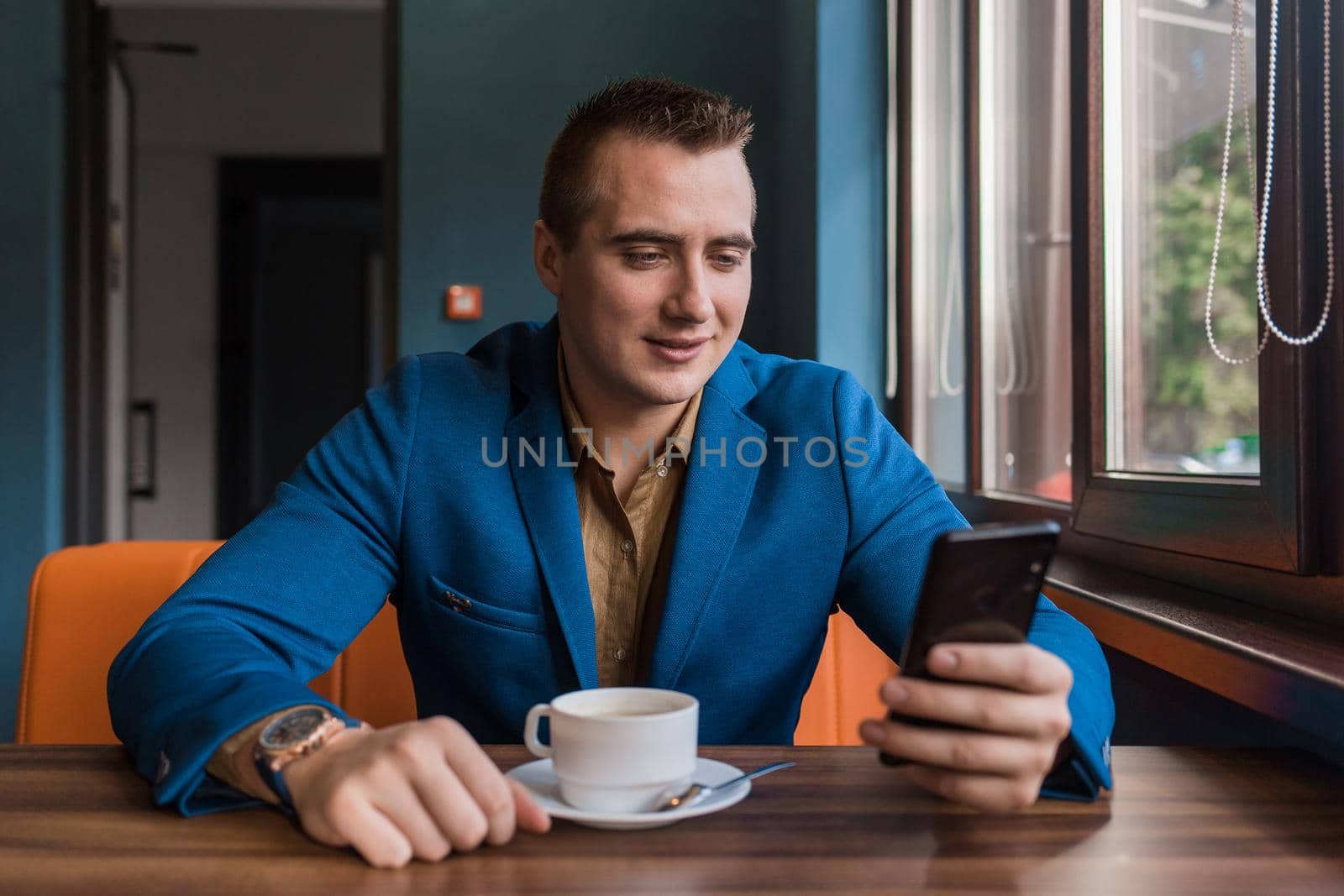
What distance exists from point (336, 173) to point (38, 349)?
3414 mm

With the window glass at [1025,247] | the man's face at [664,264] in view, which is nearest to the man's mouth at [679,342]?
the man's face at [664,264]

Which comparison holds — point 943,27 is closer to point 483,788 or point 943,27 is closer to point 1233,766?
point 1233,766

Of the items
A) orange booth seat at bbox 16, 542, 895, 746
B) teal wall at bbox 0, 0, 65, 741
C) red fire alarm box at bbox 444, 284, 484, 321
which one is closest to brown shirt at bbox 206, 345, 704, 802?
orange booth seat at bbox 16, 542, 895, 746

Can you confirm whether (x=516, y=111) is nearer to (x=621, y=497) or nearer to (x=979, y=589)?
(x=621, y=497)

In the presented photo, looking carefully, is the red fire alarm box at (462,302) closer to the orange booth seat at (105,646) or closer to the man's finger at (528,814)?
the orange booth seat at (105,646)

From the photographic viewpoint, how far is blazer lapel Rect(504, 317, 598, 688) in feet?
3.92

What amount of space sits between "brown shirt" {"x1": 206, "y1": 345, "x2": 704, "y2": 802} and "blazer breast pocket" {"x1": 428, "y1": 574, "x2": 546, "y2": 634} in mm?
69

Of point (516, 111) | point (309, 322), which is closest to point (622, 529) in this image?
point (516, 111)

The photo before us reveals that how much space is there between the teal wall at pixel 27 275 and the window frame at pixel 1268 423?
3.28m

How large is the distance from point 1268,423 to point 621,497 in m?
0.70

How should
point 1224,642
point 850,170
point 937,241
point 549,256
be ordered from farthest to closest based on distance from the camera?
point 850,170 → point 937,241 → point 549,256 → point 1224,642

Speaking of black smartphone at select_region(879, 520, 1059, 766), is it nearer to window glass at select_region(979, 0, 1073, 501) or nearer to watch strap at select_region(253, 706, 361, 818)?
watch strap at select_region(253, 706, 361, 818)

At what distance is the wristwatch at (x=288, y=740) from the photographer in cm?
76

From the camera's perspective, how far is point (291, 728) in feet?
2.58
